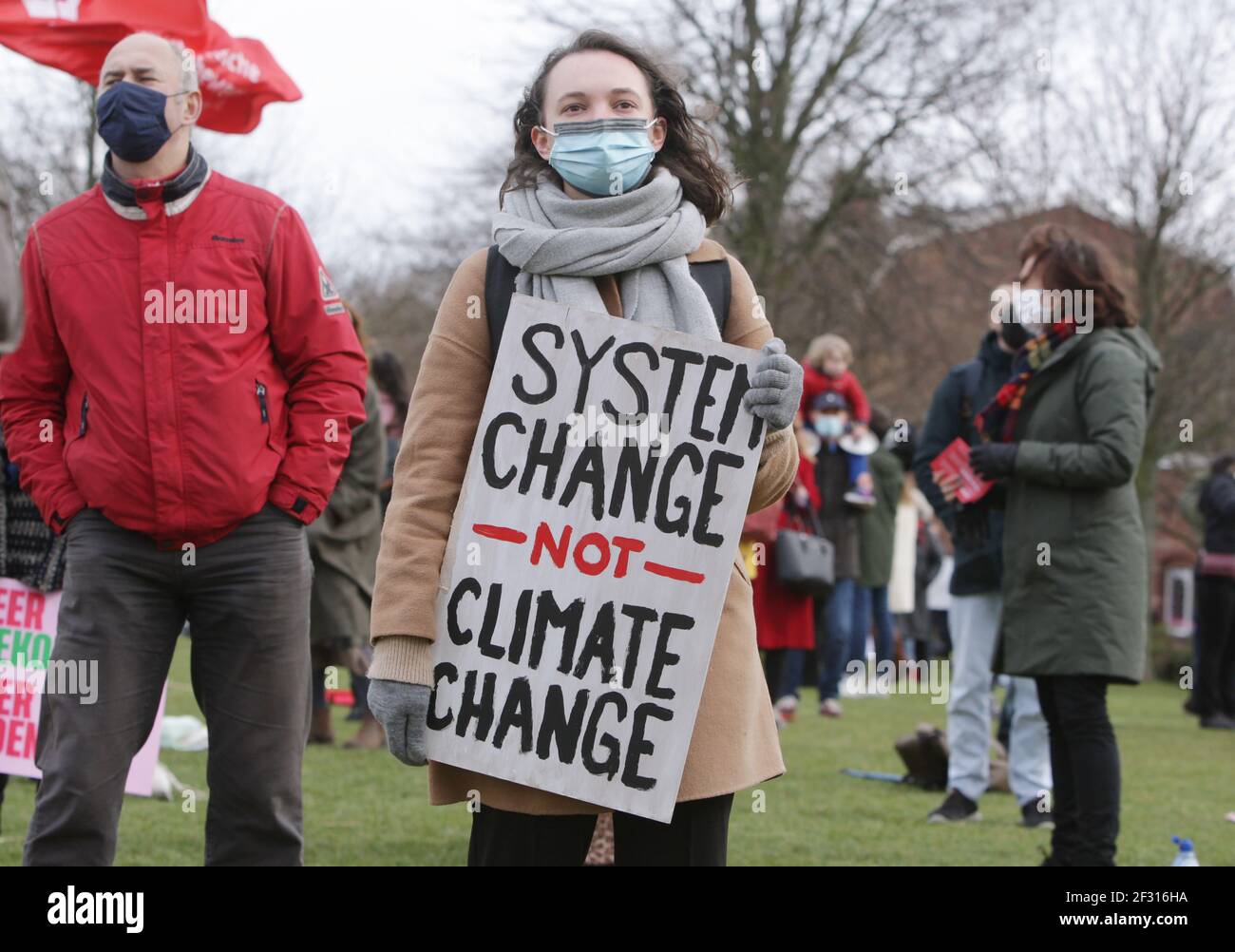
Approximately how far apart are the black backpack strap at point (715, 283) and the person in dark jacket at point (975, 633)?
3684 mm

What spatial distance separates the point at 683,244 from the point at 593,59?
0.44m

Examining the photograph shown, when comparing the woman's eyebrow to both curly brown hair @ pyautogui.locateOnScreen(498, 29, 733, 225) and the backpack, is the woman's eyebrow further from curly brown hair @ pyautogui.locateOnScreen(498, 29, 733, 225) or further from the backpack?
the backpack

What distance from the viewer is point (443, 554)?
3215 millimetres

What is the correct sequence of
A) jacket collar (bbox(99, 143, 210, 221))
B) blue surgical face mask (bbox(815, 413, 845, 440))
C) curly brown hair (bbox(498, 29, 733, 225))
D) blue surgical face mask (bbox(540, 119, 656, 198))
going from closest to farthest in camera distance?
blue surgical face mask (bbox(540, 119, 656, 198))
curly brown hair (bbox(498, 29, 733, 225))
jacket collar (bbox(99, 143, 210, 221))
blue surgical face mask (bbox(815, 413, 845, 440))

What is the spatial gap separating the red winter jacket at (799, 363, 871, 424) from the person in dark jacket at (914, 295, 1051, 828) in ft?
13.0

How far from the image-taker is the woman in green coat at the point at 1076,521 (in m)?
5.67

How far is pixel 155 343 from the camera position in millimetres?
4160

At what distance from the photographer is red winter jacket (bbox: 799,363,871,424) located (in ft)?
37.7

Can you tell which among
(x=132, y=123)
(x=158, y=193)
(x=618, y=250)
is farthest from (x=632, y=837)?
(x=132, y=123)

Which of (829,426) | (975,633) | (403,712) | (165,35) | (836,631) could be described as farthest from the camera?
(836,631)

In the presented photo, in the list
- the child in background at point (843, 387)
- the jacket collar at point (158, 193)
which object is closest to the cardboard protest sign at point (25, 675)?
the jacket collar at point (158, 193)

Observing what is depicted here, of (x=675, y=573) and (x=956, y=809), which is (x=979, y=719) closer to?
(x=956, y=809)

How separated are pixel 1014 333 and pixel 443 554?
13.5ft

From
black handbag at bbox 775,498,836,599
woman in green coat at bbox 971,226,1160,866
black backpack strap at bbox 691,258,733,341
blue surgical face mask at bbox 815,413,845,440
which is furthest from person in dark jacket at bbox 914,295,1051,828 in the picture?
blue surgical face mask at bbox 815,413,845,440
